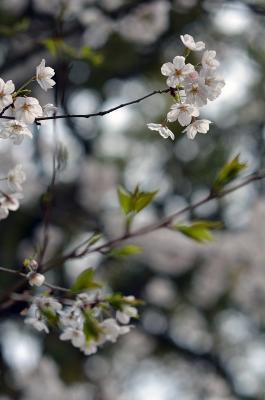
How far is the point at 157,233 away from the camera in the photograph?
17.7 feet

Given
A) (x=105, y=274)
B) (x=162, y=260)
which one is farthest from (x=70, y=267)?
(x=162, y=260)

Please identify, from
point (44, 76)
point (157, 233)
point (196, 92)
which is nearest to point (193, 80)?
point (196, 92)

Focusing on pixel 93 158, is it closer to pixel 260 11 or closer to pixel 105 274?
pixel 105 274

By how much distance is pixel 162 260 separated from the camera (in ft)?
17.3

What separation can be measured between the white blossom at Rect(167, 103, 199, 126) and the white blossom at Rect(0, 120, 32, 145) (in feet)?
0.70

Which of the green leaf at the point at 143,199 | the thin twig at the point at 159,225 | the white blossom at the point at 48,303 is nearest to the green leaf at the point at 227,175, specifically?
the thin twig at the point at 159,225

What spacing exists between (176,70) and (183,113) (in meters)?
0.08

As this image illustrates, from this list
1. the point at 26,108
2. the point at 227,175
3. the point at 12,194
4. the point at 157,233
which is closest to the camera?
the point at 26,108

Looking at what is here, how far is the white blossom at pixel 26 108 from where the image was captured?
1007 millimetres

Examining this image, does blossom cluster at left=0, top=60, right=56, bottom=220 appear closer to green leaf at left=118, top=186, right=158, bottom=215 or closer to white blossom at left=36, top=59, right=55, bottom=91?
white blossom at left=36, top=59, right=55, bottom=91

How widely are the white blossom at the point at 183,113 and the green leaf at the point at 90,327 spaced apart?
0.35 metres

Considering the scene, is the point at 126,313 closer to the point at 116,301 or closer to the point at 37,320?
the point at 116,301

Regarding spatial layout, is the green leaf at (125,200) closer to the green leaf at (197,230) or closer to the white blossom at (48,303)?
the green leaf at (197,230)

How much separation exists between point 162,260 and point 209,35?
5.39 feet
